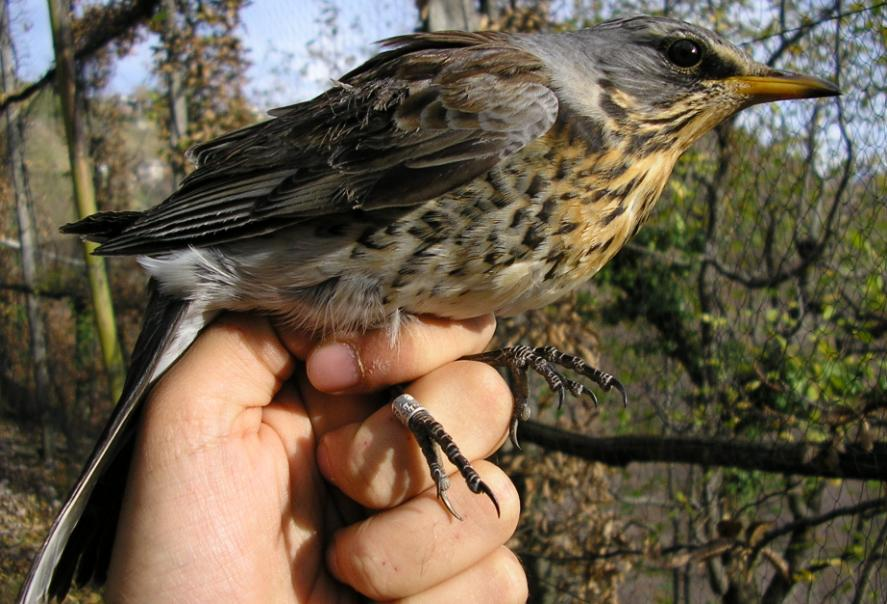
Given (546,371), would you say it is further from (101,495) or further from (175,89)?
(175,89)

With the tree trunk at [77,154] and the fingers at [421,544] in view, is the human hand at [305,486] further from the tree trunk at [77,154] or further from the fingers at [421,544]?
the tree trunk at [77,154]

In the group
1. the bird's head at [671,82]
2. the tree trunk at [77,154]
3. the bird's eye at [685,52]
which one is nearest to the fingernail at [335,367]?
the bird's head at [671,82]

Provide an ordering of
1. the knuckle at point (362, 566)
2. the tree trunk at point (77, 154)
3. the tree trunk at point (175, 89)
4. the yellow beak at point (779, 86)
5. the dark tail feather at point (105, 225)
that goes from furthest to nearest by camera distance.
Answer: the tree trunk at point (175, 89) < the tree trunk at point (77, 154) < the dark tail feather at point (105, 225) < the yellow beak at point (779, 86) < the knuckle at point (362, 566)

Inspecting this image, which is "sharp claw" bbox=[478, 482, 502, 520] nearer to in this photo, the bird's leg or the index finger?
the bird's leg

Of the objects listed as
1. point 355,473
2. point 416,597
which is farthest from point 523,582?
point 355,473

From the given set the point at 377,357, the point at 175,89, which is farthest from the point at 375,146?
the point at 175,89

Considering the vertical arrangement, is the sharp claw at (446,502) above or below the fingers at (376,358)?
below

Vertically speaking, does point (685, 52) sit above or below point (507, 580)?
above
